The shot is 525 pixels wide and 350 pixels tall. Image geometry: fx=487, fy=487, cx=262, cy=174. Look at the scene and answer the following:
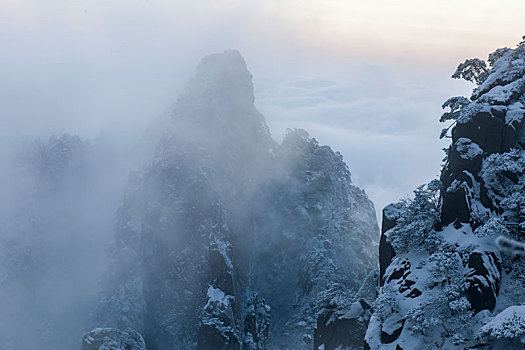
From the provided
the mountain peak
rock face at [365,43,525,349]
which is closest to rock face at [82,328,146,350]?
rock face at [365,43,525,349]

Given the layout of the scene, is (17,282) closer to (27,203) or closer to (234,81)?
(27,203)

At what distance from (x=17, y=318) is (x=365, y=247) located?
115m

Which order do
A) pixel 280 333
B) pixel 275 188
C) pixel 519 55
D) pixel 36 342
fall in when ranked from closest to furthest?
pixel 519 55 → pixel 280 333 → pixel 36 342 → pixel 275 188

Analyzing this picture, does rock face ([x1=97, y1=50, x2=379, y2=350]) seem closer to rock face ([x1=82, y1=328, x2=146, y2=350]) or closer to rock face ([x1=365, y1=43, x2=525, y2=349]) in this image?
rock face ([x1=82, y1=328, x2=146, y2=350])

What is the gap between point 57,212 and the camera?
7397 inches

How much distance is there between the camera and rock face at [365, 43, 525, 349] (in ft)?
163

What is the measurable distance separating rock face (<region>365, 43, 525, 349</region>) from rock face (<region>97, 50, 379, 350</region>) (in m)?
75.1

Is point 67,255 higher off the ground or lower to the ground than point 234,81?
lower

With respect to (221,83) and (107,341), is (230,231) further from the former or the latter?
(107,341)

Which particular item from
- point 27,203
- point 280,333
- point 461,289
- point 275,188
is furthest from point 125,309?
point 461,289

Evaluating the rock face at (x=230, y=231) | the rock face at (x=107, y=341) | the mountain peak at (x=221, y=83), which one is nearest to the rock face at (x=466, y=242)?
the rock face at (x=107, y=341)

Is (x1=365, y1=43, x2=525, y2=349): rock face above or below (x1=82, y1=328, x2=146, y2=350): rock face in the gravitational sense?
above

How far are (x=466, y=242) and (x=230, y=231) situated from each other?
104 metres

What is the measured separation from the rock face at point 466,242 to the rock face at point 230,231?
246 ft
